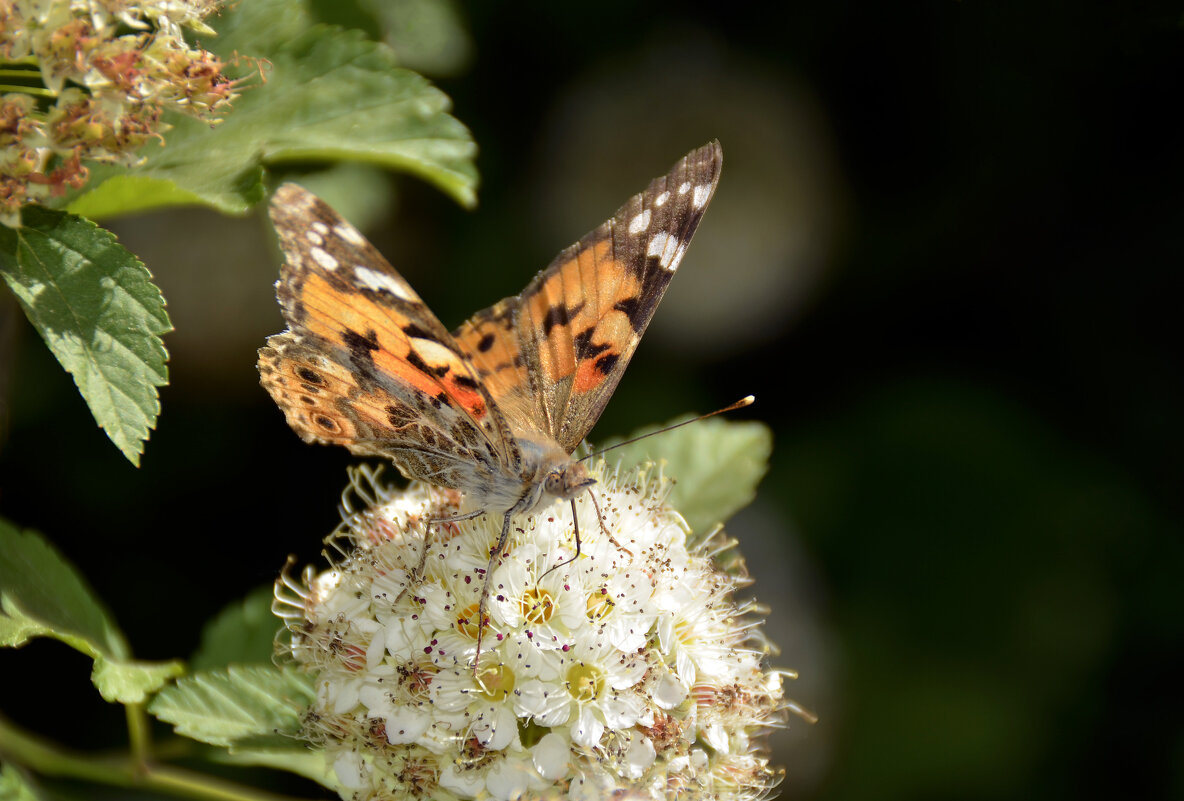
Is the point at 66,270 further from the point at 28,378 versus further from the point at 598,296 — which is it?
the point at 28,378

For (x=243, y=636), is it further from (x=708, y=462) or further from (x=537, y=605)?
(x=708, y=462)

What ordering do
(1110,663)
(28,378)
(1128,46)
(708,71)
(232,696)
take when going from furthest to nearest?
(708,71)
(1110,663)
(28,378)
(1128,46)
(232,696)

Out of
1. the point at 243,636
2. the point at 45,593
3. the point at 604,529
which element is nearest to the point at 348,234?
the point at 604,529

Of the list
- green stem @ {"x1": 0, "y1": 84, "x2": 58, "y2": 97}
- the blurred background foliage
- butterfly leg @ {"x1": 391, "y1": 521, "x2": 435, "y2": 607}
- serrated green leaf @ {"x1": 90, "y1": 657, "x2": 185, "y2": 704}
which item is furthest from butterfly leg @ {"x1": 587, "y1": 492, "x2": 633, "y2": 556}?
the blurred background foliage

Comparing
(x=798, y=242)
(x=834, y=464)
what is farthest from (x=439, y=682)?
(x=798, y=242)

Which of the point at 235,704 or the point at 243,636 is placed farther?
the point at 243,636

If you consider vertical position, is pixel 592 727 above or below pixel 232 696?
above
